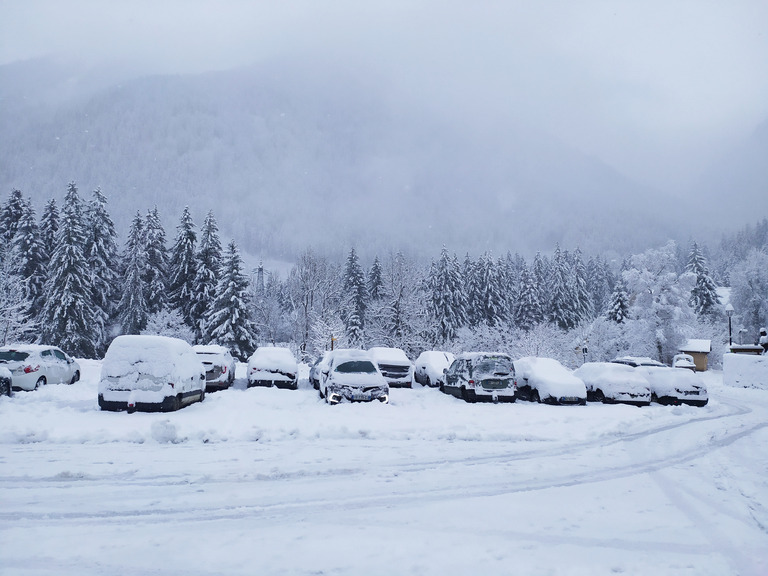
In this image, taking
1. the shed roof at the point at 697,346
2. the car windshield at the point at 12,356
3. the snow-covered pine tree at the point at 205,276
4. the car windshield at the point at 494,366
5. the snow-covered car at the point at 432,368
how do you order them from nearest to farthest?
the car windshield at the point at 12,356
the car windshield at the point at 494,366
the snow-covered car at the point at 432,368
the snow-covered pine tree at the point at 205,276
the shed roof at the point at 697,346

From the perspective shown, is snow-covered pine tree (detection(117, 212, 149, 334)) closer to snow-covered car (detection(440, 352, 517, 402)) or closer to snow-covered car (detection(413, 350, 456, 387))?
snow-covered car (detection(413, 350, 456, 387))

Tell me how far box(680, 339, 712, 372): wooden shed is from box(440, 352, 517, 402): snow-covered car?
37.4 metres

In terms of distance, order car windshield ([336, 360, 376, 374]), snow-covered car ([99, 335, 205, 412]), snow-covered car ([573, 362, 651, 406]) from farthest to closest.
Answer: snow-covered car ([573, 362, 651, 406]) → car windshield ([336, 360, 376, 374]) → snow-covered car ([99, 335, 205, 412])

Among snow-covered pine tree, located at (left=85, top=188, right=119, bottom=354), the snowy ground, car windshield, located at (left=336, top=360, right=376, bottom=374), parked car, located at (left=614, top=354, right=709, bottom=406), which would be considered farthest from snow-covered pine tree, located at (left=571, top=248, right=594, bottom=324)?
the snowy ground

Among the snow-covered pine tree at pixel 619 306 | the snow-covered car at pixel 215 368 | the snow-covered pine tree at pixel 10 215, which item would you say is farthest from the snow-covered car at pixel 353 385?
the snow-covered pine tree at pixel 619 306

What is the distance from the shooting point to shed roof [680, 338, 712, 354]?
46.5 m

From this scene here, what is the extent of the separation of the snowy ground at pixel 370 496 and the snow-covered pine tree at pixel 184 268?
3498cm

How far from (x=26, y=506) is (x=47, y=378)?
14.0 metres

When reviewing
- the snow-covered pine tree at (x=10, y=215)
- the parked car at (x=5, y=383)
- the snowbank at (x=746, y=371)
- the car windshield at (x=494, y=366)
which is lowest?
the snowbank at (x=746, y=371)

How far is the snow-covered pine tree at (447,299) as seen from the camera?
58906 mm

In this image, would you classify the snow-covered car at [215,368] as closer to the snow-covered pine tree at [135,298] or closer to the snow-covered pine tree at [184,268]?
the snow-covered pine tree at [135,298]

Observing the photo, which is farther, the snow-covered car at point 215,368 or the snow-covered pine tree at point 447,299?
the snow-covered pine tree at point 447,299

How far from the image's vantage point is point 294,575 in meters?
4.05

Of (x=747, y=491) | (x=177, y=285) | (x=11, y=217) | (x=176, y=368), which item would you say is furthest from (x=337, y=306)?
(x=747, y=491)
